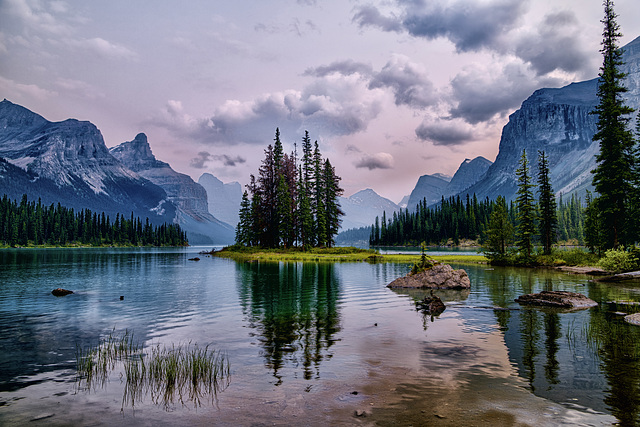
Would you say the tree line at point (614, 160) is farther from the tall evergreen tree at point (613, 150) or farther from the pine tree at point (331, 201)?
the pine tree at point (331, 201)

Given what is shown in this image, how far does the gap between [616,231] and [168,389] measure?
56526 millimetres

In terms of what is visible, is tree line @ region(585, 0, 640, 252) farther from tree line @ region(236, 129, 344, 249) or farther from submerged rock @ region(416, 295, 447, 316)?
tree line @ region(236, 129, 344, 249)

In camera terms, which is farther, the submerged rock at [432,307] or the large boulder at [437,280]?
the large boulder at [437,280]

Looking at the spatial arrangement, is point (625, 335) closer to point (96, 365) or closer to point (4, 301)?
point (96, 365)

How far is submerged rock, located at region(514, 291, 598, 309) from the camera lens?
23812 mm

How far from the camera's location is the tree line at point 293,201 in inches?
3644

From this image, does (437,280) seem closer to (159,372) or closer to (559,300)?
(559,300)

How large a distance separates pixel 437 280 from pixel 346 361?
25.7 m

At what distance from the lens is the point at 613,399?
9523 mm

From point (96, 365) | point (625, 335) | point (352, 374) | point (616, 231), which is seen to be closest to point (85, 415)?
point (96, 365)

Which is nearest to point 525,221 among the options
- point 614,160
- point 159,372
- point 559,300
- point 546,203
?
point 546,203

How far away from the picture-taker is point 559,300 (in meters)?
24.4

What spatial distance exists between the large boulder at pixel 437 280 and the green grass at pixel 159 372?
2579 cm

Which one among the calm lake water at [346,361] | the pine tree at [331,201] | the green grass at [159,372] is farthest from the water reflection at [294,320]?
the pine tree at [331,201]
